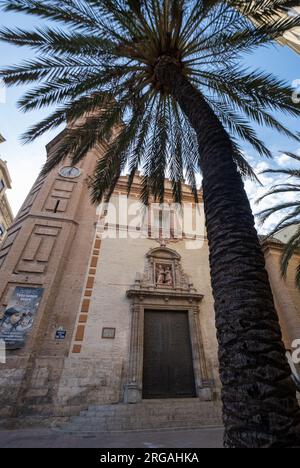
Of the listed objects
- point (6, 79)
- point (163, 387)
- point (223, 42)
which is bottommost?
point (163, 387)

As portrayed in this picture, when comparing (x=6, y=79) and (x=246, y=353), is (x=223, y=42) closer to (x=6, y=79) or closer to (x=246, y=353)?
(x=6, y=79)

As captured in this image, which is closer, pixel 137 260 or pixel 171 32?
pixel 171 32

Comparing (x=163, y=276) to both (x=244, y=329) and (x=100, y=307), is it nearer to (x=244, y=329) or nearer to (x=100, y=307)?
(x=100, y=307)

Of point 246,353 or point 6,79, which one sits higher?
point 6,79

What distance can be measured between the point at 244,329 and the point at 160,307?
26.6ft

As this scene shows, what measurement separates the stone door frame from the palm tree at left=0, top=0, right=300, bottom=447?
4379 millimetres

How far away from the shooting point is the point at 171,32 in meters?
4.48

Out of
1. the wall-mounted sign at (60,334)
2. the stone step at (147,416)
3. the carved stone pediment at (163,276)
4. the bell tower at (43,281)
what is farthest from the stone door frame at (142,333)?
the wall-mounted sign at (60,334)

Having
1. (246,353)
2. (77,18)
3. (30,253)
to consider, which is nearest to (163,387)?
(30,253)

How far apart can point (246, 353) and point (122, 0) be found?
5.52 m

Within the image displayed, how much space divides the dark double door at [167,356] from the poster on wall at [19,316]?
3915 mm

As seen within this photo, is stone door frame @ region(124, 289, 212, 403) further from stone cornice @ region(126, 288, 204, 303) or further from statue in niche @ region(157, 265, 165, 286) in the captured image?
statue in niche @ region(157, 265, 165, 286)

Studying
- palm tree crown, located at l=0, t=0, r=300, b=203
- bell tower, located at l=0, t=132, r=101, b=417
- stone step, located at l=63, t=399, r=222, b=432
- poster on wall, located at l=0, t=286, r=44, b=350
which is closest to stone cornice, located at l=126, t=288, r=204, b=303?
bell tower, located at l=0, t=132, r=101, b=417

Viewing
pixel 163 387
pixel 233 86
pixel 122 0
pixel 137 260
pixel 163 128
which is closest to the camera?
pixel 122 0
